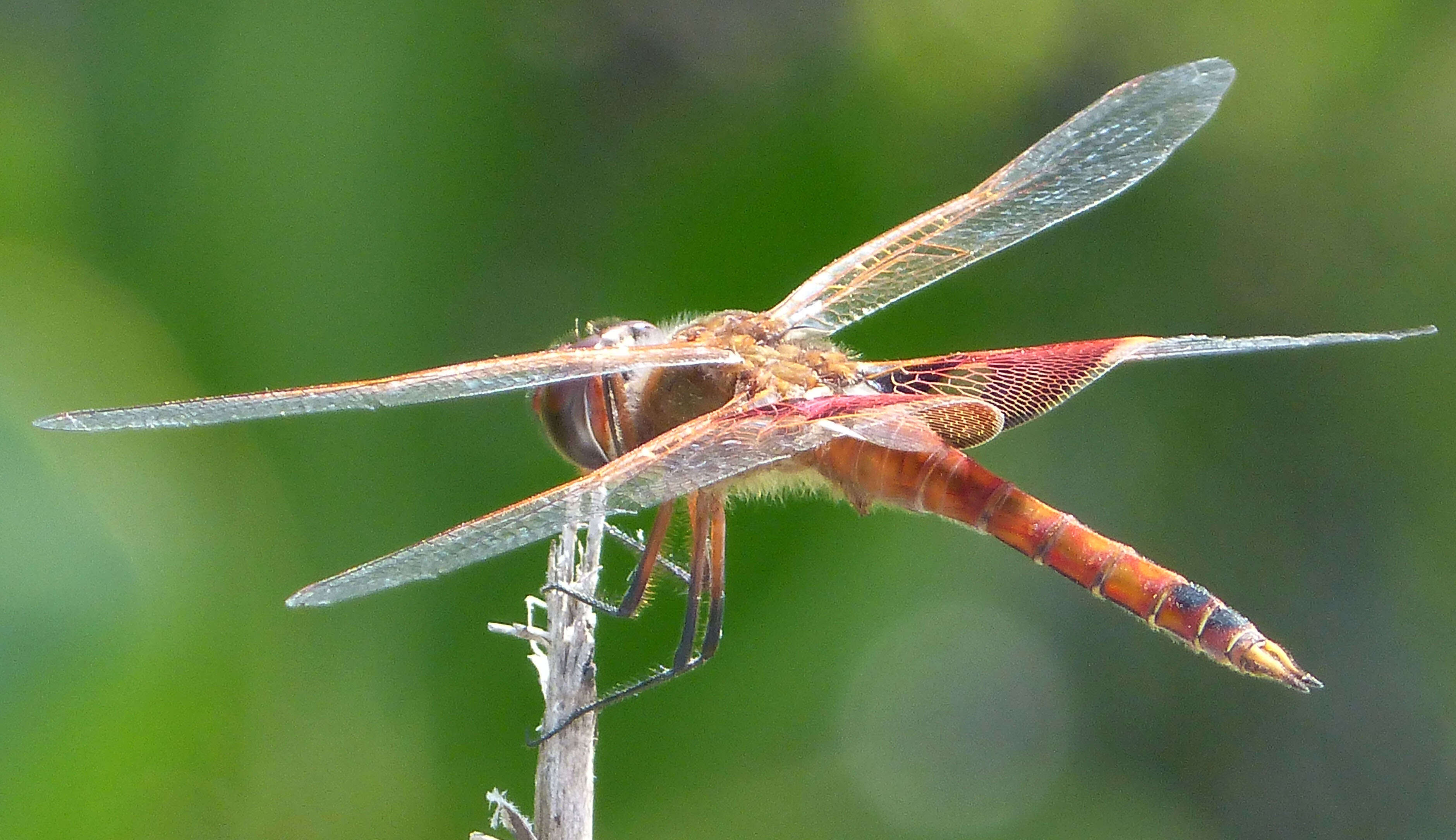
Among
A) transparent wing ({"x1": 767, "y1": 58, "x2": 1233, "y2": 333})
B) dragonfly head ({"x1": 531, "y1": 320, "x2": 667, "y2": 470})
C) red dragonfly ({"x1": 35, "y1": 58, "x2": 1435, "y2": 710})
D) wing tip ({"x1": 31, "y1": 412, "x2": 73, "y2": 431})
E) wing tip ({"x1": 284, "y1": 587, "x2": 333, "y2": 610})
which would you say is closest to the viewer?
wing tip ({"x1": 284, "y1": 587, "x2": 333, "y2": 610})

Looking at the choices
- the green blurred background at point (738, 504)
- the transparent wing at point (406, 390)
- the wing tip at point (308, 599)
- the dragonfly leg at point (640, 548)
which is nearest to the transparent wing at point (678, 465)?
the wing tip at point (308, 599)

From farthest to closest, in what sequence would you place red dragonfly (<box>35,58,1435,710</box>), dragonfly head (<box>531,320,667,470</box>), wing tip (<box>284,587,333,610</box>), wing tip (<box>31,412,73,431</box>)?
dragonfly head (<box>531,320,667,470</box>), red dragonfly (<box>35,58,1435,710</box>), wing tip (<box>31,412,73,431</box>), wing tip (<box>284,587,333,610</box>)

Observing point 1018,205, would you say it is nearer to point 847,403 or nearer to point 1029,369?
point 1029,369

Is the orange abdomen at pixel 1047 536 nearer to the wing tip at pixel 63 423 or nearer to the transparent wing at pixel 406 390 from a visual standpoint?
the transparent wing at pixel 406 390

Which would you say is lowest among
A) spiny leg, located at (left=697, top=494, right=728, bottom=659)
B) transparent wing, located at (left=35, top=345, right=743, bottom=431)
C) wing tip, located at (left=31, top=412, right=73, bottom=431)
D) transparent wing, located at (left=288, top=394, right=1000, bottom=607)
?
spiny leg, located at (left=697, top=494, right=728, bottom=659)

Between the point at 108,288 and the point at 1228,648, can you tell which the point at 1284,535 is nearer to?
the point at 1228,648

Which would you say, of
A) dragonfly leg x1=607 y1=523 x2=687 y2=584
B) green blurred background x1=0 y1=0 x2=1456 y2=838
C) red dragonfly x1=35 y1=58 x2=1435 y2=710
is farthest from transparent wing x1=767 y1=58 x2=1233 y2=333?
dragonfly leg x1=607 y1=523 x2=687 y2=584

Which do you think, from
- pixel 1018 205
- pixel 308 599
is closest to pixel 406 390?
pixel 308 599

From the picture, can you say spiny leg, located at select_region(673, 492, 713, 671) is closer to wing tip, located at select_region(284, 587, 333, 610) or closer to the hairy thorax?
the hairy thorax
